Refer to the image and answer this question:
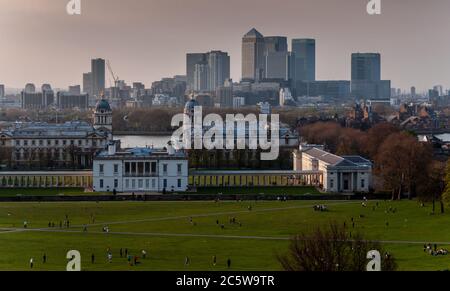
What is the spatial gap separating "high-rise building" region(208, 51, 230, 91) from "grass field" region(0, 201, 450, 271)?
12469 centimetres

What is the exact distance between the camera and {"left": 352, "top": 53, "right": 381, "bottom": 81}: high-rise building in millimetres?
117750

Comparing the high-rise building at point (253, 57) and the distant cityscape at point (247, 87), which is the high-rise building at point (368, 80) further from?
the high-rise building at point (253, 57)

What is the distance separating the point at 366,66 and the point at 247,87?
3266 cm

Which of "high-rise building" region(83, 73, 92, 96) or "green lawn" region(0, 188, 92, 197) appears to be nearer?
"green lawn" region(0, 188, 92, 197)

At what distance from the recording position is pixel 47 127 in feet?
186

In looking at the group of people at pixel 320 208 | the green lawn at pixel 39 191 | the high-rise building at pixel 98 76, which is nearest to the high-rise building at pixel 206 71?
the high-rise building at pixel 98 76

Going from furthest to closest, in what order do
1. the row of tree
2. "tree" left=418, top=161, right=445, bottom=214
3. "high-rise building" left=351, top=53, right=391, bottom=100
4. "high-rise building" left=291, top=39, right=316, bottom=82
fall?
"high-rise building" left=291, top=39, right=316, bottom=82
"high-rise building" left=351, top=53, right=391, bottom=100
the row of tree
"tree" left=418, top=161, right=445, bottom=214

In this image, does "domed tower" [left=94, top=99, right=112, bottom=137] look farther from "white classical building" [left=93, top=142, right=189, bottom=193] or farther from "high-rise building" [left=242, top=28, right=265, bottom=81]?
"high-rise building" [left=242, top=28, right=265, bottom=81]

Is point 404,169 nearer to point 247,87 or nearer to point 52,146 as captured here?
point 52,146

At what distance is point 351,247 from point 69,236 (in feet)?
41.3

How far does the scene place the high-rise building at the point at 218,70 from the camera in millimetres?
159600

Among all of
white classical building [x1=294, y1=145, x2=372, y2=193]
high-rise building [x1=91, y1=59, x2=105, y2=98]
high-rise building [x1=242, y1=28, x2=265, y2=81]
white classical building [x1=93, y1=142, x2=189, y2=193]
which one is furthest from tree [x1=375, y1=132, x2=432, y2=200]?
high-rise building [x1=242, y1=28, x2=265, y2=81]
